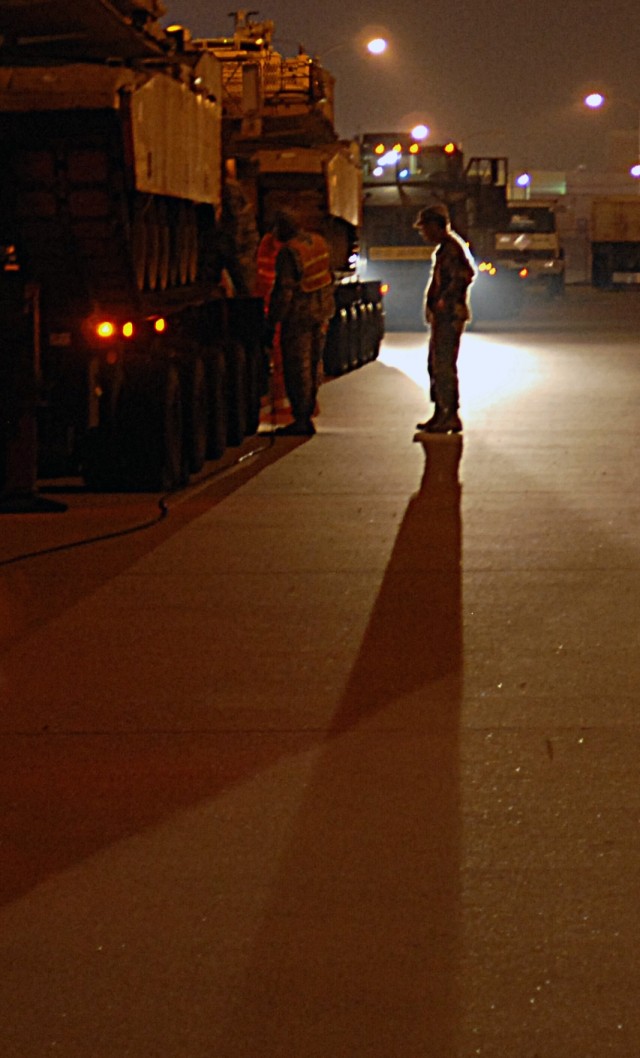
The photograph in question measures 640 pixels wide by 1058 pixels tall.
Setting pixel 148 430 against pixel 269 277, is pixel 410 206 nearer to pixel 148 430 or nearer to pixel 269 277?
pixel 269 277

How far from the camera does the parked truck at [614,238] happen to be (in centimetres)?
7125

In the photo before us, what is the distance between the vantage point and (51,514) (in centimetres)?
1278

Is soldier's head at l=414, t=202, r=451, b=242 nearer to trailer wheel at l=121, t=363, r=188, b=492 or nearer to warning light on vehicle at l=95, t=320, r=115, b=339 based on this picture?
trailer wheel at l=121, t=363, r=188, b=492

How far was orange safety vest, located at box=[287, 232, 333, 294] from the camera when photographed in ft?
55.6

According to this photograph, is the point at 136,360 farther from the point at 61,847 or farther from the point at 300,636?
the point at 61,847

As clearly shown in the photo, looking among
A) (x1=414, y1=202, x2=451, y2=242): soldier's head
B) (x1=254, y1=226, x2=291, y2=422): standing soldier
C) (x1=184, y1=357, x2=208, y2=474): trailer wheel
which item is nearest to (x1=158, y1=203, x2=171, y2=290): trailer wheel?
(x1=184, y1=357, x2=208, y2=474): trailer wheel

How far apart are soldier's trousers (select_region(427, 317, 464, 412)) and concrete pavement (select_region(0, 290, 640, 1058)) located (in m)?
4.53

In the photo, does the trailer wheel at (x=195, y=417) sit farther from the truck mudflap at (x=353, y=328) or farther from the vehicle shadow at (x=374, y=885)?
the truck mudflap at (x=353, y=328)

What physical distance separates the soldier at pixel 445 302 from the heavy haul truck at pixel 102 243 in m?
2.10

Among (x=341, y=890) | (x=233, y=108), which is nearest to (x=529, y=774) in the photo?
A: (x=341, y=890)

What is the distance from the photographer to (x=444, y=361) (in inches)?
677

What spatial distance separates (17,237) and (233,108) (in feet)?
41.4

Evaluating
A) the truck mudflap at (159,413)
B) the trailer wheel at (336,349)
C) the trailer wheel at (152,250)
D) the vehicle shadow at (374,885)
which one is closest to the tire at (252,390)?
the truck mudflap at (159,413)

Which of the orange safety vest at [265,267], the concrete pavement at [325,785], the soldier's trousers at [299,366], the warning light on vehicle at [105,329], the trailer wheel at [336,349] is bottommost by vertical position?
the trailer wheel at [336,349]
